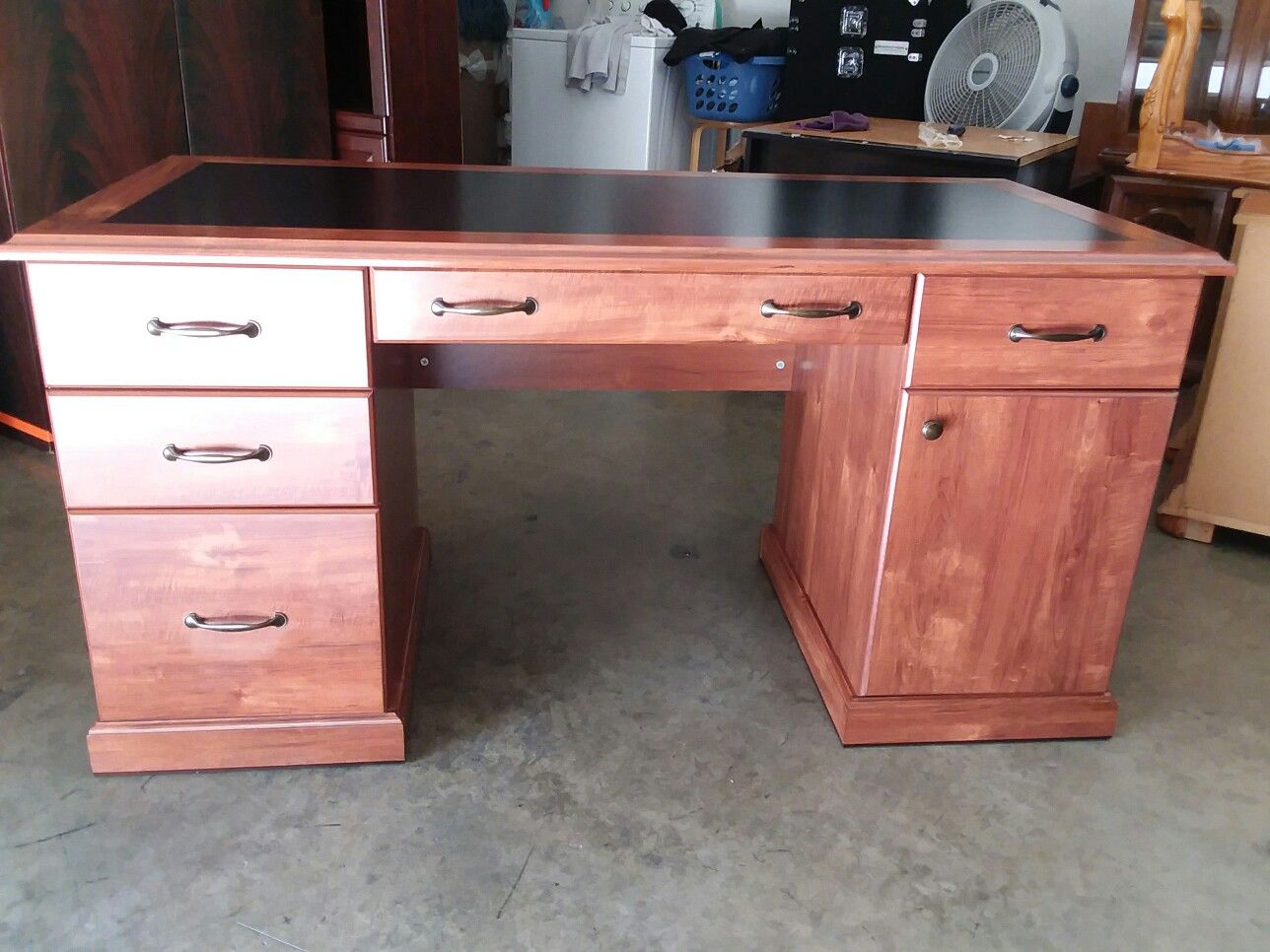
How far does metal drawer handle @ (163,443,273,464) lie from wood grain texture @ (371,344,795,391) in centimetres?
40

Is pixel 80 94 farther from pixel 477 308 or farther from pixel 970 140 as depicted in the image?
pixel 970 140

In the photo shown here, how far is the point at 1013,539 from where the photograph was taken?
5.42 ft

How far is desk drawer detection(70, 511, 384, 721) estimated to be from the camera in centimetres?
150

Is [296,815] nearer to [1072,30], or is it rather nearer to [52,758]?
[52,758]

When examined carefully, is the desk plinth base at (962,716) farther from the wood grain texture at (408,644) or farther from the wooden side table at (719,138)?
the wooden side table at (719,138)

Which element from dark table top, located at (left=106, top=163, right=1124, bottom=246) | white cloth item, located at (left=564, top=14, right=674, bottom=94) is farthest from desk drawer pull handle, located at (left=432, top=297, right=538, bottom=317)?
white cloth item, located at (left=564, top=14, right=674, bottom=94)

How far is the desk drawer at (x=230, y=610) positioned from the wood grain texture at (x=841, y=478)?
30.2 inches

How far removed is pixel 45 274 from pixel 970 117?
9.84 feet

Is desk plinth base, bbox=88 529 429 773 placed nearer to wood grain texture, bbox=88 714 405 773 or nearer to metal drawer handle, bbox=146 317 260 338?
wood grain texture, bbox=88 714 405 773

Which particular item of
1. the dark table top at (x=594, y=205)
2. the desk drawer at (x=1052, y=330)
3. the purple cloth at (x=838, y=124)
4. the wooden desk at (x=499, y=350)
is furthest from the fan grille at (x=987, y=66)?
the desk drawer at (x=1052, y=330)

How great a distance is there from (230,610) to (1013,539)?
3.88 feet

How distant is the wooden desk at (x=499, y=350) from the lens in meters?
1.40

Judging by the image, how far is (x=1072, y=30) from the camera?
142 inches

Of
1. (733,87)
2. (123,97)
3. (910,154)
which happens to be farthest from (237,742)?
(733,87)
